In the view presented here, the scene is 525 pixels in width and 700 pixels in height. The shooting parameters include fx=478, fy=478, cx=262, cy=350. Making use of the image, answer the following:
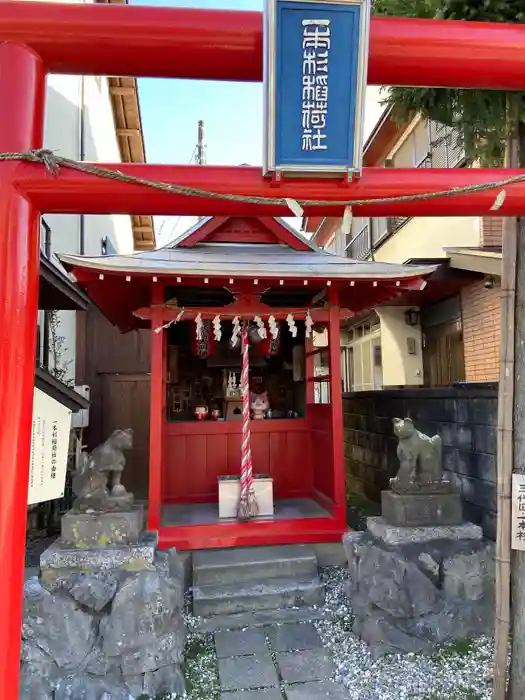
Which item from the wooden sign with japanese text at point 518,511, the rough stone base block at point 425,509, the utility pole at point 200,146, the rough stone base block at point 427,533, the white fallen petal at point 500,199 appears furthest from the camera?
the utility pole at point 200,146

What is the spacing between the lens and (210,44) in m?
2.91

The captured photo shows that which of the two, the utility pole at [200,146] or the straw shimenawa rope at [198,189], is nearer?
the straw shimenawa rope at [198,189]

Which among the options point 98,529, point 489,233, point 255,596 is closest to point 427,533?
point 255,596

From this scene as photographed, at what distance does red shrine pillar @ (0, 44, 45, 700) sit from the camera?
2561 mm

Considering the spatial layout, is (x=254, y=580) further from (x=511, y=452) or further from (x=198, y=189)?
(x=198, y=189)

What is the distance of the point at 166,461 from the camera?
7961 millimetres

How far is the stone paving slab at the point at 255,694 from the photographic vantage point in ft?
13.0

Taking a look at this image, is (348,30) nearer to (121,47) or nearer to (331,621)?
(121,47)

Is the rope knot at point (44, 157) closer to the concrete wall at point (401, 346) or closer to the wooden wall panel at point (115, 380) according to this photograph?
the wooden wall panel at point (115, 380)

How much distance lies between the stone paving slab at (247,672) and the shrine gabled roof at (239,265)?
409 centimetres

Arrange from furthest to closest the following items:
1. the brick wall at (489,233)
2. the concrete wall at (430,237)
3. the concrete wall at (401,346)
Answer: the concrete wall at (401,346), the concrete wall at (430,237), the brick wall at (489,233)

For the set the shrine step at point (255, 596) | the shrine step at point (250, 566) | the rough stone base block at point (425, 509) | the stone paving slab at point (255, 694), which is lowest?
the stone paving slab at point (255, 694)

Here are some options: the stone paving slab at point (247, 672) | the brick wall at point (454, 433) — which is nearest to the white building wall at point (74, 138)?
the brick wall at point (454, 433)

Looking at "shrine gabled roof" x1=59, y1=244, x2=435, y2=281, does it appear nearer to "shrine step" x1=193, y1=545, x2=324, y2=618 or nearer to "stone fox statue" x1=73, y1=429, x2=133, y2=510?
"stone fox statue" x1=73, y1=429, x2=133, y2=510
